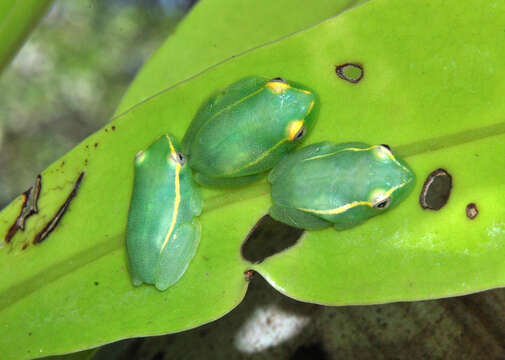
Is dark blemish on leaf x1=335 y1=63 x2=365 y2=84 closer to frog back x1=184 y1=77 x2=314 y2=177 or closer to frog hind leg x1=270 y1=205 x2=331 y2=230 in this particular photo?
frog back x1=184 y1=77 x2=314 y2=177

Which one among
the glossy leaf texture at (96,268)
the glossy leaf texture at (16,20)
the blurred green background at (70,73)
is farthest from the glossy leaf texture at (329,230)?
the blurred green background at (70,73)

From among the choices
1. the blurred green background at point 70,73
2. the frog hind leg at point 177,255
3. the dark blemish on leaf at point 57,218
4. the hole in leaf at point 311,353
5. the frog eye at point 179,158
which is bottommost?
the hole in leaf at point 311,353

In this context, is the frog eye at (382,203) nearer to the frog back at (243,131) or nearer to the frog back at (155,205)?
the frog back at (243,131)

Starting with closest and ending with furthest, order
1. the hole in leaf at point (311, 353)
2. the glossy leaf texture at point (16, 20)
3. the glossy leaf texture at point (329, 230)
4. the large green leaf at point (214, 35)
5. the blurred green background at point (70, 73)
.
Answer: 1. the glossy leaf texture at point (329, 230)
2. the glossy leaf texture at point (16, 20)
3. the hole in leaf at point (311, 353)
4. the large green leaf at point (214, 35)
5. the blurred green background at point (70, 73)

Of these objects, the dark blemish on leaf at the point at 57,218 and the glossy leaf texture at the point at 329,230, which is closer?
the glossy leaf texture at the point at 329,230

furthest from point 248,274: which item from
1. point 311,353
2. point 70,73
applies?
point 70,73

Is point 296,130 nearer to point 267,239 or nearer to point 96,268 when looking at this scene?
point 267,239
